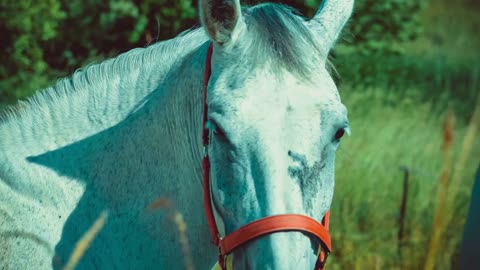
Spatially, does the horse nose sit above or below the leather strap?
below

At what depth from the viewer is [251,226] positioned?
2.65 meters

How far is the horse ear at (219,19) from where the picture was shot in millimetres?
2887

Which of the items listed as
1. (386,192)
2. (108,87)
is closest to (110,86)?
(108,87)

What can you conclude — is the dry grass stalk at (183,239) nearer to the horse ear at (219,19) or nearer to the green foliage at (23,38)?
the horse ear at (219,19)

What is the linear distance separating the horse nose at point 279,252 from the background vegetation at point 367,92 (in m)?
1.29

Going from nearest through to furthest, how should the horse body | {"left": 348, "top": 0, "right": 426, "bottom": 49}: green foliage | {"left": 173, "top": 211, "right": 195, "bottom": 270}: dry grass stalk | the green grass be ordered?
1. {"left": 173, "top": 211, "right": 195, "bottom": 270}: dry grass stalk
2. the horse body
3. the green grass
4. {"left": 348, "top": 0, "right": 426, "bottom": 49}: green foliage

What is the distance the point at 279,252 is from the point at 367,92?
7149 millimetres

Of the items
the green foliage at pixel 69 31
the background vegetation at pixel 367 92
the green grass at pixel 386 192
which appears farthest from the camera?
the green foliage at pixel 69 31

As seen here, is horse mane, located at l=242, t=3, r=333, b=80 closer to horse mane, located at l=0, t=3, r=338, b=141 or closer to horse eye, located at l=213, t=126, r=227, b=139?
horse mane, located at l=0, t=3, r=338, b=141

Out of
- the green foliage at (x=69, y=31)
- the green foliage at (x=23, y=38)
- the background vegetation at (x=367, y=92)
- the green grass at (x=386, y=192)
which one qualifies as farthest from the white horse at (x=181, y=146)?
the green foliage at (x=23, y=38)

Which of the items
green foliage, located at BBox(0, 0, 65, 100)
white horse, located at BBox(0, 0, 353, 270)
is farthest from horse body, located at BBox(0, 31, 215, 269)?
green foliage, located at BBox(0, 0, 65, 100)

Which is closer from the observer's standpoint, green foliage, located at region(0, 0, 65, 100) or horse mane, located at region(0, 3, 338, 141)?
horse mane, located at region(0, 3, 338, 141)

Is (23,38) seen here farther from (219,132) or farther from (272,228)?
(272,228)

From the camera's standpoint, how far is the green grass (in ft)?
19.1
